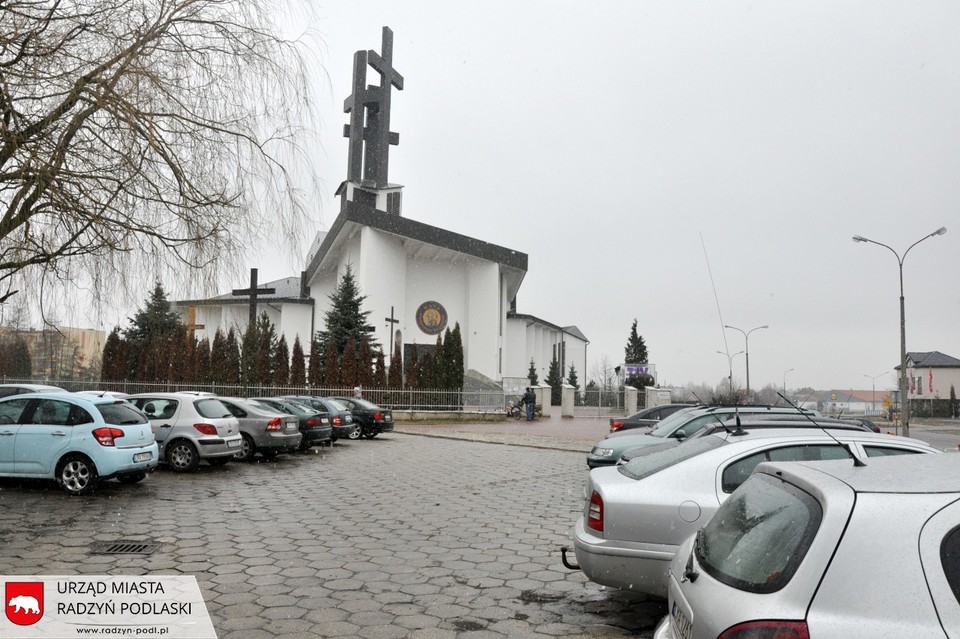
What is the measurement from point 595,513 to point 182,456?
10.6m

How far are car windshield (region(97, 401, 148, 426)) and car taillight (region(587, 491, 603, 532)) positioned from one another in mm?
8069

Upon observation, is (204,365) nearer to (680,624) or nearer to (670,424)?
(670,424)

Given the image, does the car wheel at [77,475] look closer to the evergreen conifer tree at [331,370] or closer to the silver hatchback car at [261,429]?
the silver hatchback car at [261,429]

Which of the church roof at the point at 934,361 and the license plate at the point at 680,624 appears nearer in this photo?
the license plate at the point at 680,624

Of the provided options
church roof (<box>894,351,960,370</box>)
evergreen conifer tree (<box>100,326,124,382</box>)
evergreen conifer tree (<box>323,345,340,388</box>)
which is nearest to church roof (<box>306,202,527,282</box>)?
evergreen conifer tree (<box>323,345,340,388</box>)

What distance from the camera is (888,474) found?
8.50 ft

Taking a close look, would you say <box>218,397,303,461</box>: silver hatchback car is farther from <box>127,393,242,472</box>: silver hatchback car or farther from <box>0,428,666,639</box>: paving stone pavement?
<box>0,428,666,639</box>: paving stone pavement

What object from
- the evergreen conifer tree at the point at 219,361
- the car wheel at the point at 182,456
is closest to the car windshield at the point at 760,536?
the car wheel at the point at 182,456

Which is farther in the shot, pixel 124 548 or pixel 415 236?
pixel 415 236

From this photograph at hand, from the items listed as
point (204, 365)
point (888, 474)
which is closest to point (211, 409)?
point (888, 474)

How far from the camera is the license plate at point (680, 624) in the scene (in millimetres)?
2686

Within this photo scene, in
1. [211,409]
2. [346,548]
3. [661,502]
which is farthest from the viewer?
[211,409]

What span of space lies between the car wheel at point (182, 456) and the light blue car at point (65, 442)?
277cm

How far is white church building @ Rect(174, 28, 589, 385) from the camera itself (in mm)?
50281
